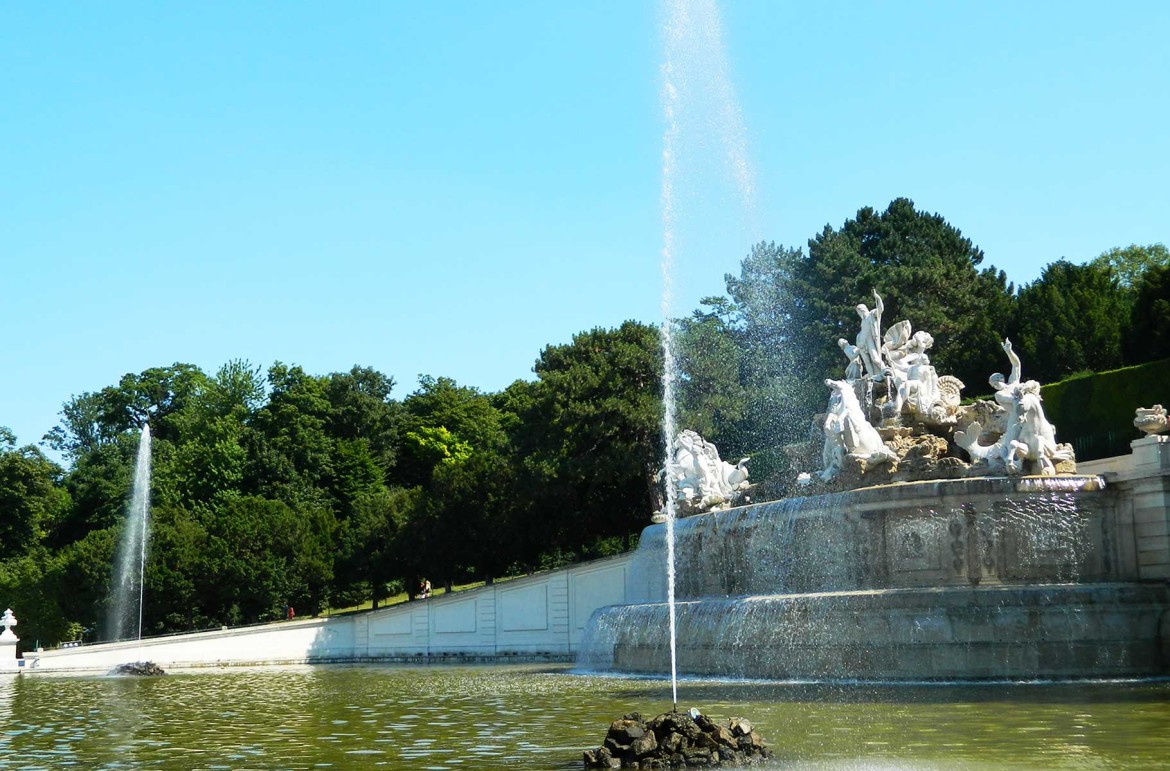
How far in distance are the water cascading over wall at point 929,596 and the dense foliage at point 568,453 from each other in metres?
7.11

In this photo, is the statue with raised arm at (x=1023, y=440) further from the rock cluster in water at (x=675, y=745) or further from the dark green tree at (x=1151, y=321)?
the dark green tree at (x=1151, y=321)

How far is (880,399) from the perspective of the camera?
31.5 meters

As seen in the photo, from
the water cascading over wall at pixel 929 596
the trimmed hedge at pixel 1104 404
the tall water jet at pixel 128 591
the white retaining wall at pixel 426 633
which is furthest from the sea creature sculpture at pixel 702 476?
the tall water jet at pixel 128 591

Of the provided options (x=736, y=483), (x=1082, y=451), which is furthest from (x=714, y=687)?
(x=1082, y=451)

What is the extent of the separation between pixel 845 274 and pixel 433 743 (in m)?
45.6

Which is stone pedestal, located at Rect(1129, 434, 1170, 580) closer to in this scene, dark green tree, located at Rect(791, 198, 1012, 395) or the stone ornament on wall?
the stone ornament on wall

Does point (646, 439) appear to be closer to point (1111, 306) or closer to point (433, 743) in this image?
point (1111, 306)

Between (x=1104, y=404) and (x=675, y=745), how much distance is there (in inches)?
1061

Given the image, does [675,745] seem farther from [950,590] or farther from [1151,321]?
[1151,321]

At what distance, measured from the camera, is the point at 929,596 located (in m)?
22.2

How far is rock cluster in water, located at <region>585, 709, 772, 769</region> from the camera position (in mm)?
12164

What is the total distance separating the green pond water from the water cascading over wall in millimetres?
1340

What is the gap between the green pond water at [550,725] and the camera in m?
12.6

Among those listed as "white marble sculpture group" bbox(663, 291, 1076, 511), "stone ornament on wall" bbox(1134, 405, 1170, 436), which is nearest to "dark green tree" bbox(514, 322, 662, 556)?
"white marble sculpture group" bbox(663, 291, 1076, 511)
